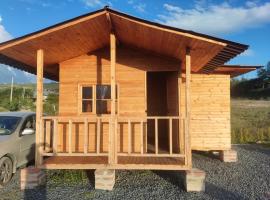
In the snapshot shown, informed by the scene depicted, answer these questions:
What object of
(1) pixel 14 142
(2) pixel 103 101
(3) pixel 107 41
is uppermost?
(3) pixel 107 41

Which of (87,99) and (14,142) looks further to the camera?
(87,99)

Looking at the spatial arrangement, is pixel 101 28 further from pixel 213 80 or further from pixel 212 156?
pixel 212 156

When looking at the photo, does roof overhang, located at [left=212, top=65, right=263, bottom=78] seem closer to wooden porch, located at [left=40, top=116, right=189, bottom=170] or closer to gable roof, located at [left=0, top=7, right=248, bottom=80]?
gable roof, located at [left=0, top=7, right=248, bottom=80]

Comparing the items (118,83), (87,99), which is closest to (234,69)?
(118,83)

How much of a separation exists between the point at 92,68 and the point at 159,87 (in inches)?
140

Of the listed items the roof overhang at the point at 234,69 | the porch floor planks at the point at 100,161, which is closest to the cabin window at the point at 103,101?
the porch floor planks at the point at 100,161

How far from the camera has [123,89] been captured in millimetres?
8898

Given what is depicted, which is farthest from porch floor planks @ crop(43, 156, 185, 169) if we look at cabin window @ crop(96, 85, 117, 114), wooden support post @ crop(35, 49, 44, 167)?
cabin window @ crop(96, 85, 117, 114)

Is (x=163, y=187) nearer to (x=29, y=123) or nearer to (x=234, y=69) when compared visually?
(x=29, y=123)

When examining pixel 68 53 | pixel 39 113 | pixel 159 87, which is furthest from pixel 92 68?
pixel 159 87

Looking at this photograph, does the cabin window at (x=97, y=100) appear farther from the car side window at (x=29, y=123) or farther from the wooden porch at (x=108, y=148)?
the car side window at (x=29, y=123)

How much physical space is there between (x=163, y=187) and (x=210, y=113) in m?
Answer: 4.06

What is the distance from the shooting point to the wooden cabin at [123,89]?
6.95 m

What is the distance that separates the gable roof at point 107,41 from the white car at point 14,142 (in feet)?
5.31
